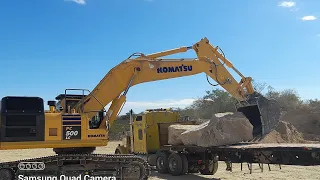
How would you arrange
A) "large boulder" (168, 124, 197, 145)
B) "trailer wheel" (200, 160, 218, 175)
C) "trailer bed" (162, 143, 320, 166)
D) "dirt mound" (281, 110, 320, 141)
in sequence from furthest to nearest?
"dirt mound" (281, 110, 320, 141) < "large boulder" (168, 124, 197, 145) < "trailer wheel" (200, 160, 218, 175) < "trailer bed" (162, 143, 320, 166)

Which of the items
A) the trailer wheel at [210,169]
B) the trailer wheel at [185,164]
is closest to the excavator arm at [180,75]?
the trailer wheel at [210,169]

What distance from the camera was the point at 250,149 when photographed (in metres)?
10.6

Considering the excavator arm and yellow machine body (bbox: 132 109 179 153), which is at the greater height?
the excavator arm

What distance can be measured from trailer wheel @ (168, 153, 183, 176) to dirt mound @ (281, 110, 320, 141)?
656 inches

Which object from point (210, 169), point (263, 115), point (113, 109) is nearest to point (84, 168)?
point (113, 109)

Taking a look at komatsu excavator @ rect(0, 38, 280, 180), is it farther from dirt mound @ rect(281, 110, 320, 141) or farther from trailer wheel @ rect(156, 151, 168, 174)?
dirt mound @ rect(281, 110, 320, 141)

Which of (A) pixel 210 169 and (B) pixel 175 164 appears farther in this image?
(A) pixel 210 169

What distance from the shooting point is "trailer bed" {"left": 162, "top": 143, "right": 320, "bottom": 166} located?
30.3 feet

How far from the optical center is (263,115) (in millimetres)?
13320

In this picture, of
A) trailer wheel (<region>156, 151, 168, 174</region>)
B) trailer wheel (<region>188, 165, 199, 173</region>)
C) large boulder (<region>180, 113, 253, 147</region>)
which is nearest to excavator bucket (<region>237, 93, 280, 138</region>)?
large boulder (<region>180, 113, 253, 147</region>)

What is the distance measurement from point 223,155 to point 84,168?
4.74 m

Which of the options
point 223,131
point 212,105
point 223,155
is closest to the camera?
point 223,155

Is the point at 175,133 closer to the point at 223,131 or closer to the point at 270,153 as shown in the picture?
the point at 223,131

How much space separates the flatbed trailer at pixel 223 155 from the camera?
370 inches
